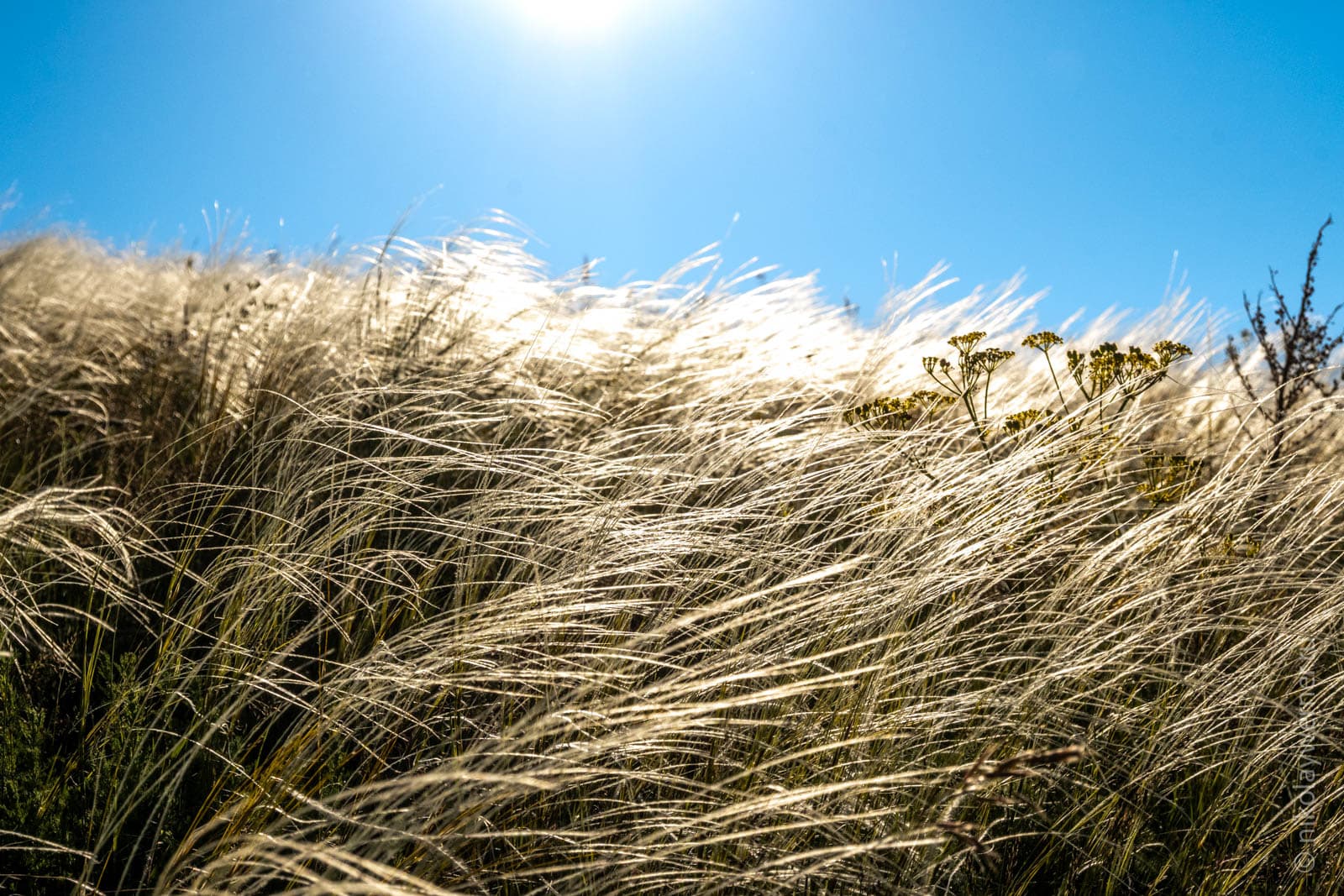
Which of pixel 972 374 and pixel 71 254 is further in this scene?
pixel 71 254

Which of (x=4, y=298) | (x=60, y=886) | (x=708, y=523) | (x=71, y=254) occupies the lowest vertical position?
→ (x=60, y=886)

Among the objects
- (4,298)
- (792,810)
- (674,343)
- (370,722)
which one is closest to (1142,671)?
Answer: (792,810)

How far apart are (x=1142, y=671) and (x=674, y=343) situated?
221cm

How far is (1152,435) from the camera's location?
10.7 ft

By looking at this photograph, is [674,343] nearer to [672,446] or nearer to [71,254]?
[672,446]

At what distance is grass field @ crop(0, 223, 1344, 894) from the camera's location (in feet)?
3.82

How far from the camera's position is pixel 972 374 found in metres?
2.15

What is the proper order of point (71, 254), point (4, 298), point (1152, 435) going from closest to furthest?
point (1152, 435) → point (4, 298) → point (71, 254)

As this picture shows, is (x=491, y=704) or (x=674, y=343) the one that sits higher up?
(x=674, y=343)

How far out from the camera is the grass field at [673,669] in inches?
45.8

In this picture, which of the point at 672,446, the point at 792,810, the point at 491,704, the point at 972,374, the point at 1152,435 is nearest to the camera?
the point at 792,810

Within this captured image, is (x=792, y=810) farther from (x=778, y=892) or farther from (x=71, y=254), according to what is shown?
(x=71, y=254)

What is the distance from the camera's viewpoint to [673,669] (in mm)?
1479

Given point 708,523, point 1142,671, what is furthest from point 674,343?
point 1142,671
